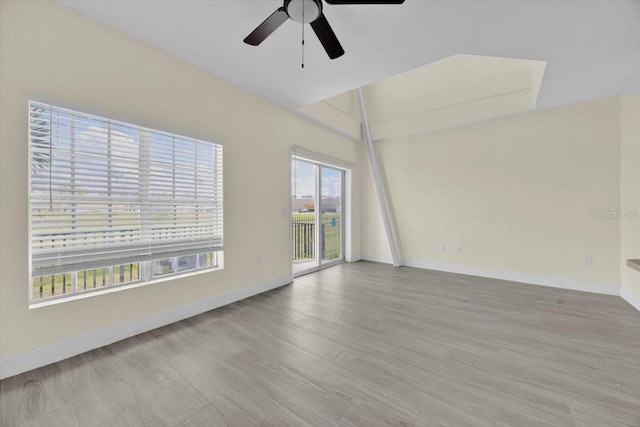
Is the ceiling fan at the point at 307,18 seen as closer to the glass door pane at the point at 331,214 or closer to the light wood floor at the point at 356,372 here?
the light wood floor at the point at 356,372

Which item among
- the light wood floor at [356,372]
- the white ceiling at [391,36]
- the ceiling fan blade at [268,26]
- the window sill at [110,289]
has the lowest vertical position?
the light wood floor at [356,372]

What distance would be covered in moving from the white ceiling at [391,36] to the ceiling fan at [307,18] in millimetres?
241

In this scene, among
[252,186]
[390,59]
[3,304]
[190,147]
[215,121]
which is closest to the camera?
[3,304]

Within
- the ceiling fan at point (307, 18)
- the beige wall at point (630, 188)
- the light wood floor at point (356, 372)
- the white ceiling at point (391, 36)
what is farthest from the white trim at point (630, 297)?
the ceiling fan at point (307, 18)

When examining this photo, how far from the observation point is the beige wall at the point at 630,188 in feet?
9.96

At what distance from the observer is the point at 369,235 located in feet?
18.9

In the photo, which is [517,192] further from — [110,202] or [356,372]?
[110,202]

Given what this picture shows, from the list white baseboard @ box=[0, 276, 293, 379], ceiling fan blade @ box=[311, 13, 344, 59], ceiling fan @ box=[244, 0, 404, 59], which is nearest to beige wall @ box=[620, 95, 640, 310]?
ceiling fan @ box=[244, 0, 404, 59]

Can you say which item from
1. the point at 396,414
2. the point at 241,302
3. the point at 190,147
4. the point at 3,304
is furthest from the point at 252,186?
the point at 396,414

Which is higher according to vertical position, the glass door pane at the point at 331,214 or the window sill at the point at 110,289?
the glass door pane at the point at 331,214

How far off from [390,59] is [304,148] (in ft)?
6.56

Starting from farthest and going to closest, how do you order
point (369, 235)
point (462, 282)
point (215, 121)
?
point (369, 235)
point (462, 282)
point (215, 121)

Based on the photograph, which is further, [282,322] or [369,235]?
[369,235]

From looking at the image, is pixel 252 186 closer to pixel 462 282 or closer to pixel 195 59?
pixel 195 59
